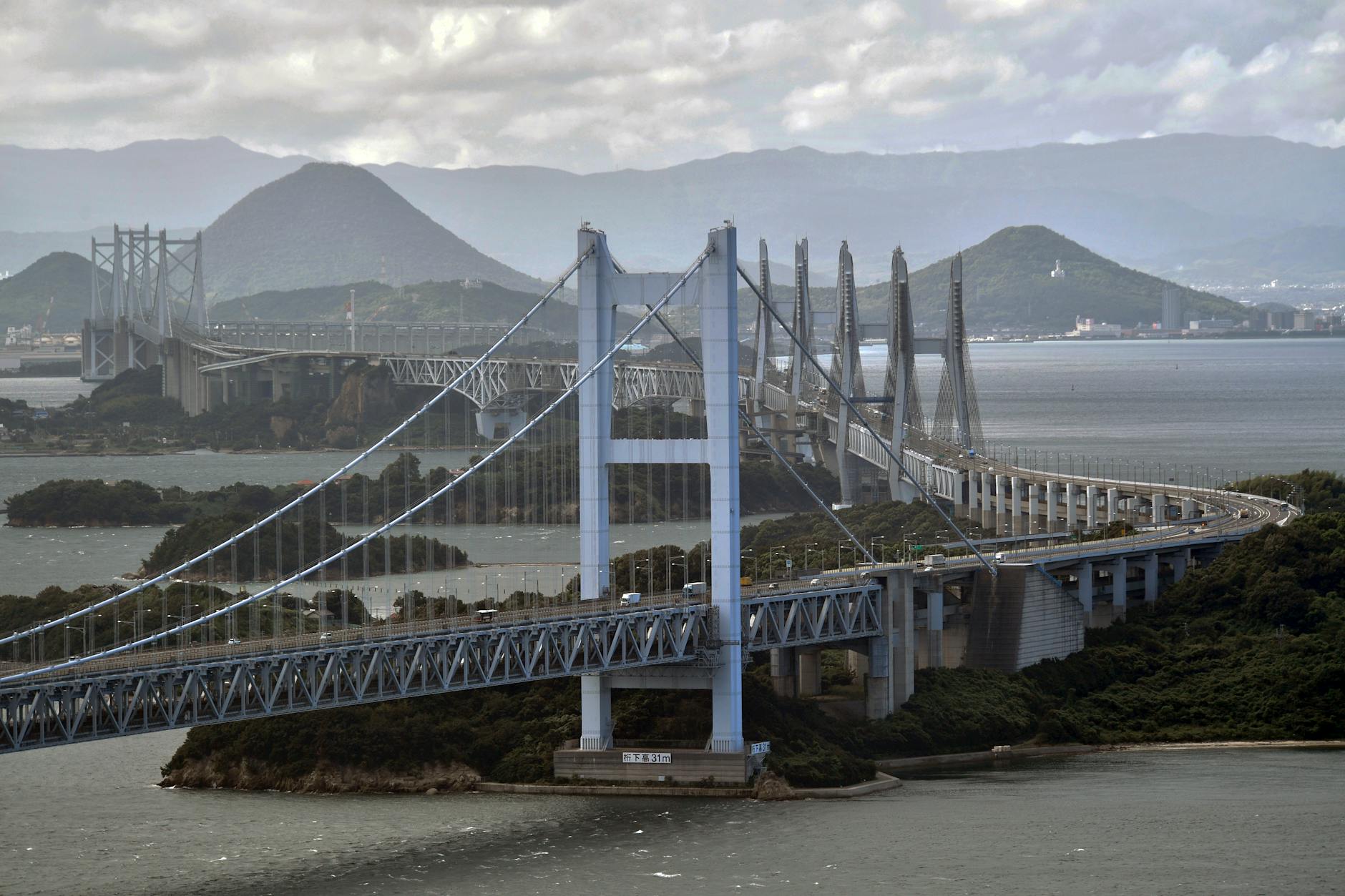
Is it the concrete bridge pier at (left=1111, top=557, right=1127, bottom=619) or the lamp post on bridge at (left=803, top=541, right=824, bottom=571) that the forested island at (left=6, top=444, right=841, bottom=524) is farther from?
the concrete bridge pier at (left=1111, top=557, right=1127, bottom=619)

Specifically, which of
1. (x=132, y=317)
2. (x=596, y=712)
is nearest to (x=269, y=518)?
(x=596, y=712)

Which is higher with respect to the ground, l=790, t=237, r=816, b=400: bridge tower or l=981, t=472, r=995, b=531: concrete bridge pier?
l=790, t=237, r=816, b=400: bridge tower

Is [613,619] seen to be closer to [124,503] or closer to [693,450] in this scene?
[693,450]

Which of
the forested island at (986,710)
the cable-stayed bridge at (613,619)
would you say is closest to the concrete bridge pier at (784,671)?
the cable-stayed bridge at (613,619)

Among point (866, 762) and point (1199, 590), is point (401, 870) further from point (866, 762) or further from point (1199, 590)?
point (1199, 590)

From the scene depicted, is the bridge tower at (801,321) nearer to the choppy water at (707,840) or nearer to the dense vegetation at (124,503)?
the dense vegetation at (124,503)

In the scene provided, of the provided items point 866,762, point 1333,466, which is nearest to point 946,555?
point 866,762

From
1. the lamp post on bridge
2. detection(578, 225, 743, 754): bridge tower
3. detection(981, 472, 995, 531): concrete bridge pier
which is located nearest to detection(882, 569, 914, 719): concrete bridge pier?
detection(578, 225, 743, 754): bridge tower
